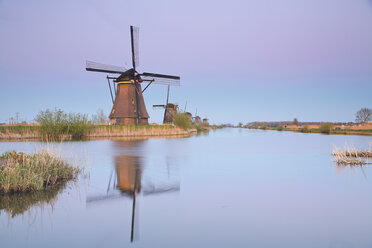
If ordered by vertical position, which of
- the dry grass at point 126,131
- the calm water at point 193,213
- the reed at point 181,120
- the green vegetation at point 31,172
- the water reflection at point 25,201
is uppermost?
the reed at point 181,120

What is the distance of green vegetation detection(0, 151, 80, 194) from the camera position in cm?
478

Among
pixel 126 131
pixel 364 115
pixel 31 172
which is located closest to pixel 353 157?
pixel 31 172

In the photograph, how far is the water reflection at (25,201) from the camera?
406 centimetres

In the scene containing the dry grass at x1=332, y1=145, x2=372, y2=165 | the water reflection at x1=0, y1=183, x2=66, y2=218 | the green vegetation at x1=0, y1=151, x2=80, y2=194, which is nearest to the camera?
the water reflection at x1=0, y1=183, x2=66, y2=218

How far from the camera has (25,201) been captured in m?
4.43

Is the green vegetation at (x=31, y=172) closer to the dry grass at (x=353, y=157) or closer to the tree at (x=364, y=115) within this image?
the dry grass at (x=353, y=157)

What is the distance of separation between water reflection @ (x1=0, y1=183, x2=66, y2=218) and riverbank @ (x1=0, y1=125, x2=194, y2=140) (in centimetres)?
1088

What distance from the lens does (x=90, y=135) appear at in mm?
21203

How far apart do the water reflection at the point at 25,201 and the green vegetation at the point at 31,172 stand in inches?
6.6

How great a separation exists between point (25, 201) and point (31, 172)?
0.91 m

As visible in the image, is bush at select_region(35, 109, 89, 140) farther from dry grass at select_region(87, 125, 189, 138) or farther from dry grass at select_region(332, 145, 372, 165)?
dry grass at select_region(332, 145, 372, 165)

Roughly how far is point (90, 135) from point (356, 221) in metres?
20.2

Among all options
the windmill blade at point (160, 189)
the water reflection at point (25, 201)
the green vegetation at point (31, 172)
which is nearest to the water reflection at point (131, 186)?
the windmill blade at point (160, 189)

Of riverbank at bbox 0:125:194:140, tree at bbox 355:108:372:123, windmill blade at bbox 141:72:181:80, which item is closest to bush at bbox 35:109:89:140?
riverbank at bbox 0:125:194:140
